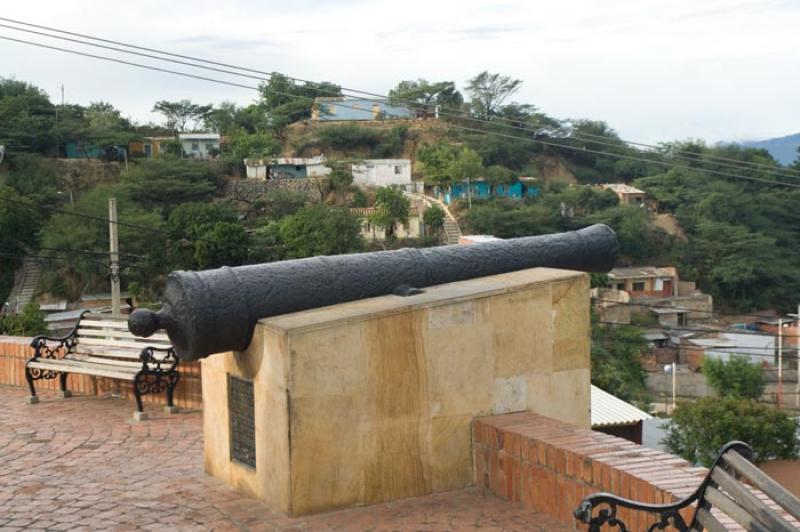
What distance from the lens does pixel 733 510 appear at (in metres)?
2.61

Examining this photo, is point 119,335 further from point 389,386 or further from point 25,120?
point 25,120

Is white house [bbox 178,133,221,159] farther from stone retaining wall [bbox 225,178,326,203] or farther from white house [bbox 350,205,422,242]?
white house [bbox 350,205,422,242]

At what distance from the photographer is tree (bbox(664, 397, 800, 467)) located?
18.1 metres

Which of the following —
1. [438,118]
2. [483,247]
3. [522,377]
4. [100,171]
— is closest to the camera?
[522,377]

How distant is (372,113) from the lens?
73.4m

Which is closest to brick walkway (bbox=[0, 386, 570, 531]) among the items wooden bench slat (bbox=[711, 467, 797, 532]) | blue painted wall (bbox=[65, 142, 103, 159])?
wooden bench slat (bbox=[711, 467, 797, 532])

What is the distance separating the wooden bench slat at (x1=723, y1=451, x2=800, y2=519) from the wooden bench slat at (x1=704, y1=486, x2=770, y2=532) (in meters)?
0.07

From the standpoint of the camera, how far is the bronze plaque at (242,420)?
4.41 meters

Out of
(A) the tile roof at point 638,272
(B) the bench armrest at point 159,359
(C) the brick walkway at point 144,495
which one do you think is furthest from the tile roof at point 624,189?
(C) the brick walkway at point 144,495

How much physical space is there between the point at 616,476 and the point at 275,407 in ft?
4.62

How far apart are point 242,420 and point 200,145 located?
192ft

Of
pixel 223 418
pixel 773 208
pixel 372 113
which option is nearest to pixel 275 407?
pixel 223 418

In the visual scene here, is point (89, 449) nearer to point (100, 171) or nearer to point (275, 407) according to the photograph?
point (275, 407)

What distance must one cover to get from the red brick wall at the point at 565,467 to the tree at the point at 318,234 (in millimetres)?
38380
